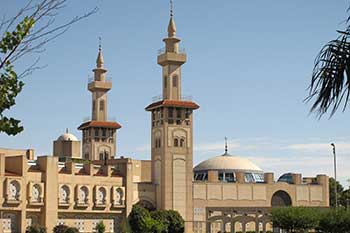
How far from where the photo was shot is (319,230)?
63.7 m

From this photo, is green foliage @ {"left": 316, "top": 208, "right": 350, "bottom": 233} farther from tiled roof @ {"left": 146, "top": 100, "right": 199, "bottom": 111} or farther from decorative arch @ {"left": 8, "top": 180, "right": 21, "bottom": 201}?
decorative arch @ {"left": 8, "top": 180, "right": 21, "bottom": 201}

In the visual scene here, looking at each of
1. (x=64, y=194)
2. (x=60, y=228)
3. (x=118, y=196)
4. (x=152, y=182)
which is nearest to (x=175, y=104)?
(x=152, y=182)

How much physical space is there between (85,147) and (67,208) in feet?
88.9

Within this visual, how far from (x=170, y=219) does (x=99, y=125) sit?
2488cm

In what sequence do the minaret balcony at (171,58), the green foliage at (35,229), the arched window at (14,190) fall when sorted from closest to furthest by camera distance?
the green foliage at (35,229) < the arched window at (14,190) < the minaret balcony at (171,58)

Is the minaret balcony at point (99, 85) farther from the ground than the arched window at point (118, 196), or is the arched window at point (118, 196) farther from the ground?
the minaret balcony at point (99, 85)

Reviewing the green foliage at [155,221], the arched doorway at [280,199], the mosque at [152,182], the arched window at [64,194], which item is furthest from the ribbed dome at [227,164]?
the arched window at [64,194]

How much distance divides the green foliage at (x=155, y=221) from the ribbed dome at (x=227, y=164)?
1678cm

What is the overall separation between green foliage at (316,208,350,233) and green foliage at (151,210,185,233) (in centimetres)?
1619

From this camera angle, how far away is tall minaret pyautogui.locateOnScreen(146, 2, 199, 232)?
76.6 metres

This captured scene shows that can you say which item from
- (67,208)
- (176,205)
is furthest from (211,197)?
(67,208)

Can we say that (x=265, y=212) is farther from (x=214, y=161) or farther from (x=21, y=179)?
(x=21, y=179)

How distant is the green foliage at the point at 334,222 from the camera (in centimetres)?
5903

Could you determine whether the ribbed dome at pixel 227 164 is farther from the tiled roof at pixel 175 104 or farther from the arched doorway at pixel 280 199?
the tiled roof at pixel 175 104
